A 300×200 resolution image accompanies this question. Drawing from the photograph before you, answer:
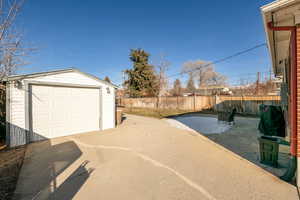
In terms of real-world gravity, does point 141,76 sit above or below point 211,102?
above

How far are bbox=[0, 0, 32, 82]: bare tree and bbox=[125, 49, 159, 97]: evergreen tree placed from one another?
19.1 m

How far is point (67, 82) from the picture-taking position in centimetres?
631

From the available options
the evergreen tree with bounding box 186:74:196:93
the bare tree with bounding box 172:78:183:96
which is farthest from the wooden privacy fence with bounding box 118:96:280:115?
the evergreen tree with bounding box 186:74:196:93

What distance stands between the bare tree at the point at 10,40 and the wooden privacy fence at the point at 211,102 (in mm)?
14624

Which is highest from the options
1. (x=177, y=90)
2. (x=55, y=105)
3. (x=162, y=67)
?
(x=162, y=67)

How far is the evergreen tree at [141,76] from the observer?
76.8 feet

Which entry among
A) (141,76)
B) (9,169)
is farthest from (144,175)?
(141,76)

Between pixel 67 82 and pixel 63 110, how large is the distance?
50.1 inches

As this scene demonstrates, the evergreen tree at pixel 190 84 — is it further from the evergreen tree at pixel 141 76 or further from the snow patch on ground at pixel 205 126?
the snow patch on ground at pixel 205 126

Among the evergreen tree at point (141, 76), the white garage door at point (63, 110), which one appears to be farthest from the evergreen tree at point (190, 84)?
the white garage door at point (63, 110)

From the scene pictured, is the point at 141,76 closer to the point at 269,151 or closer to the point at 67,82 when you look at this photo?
the point at 67,82

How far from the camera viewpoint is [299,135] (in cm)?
251

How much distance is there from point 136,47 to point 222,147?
22.3 meters

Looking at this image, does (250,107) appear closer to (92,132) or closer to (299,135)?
(299,135)
